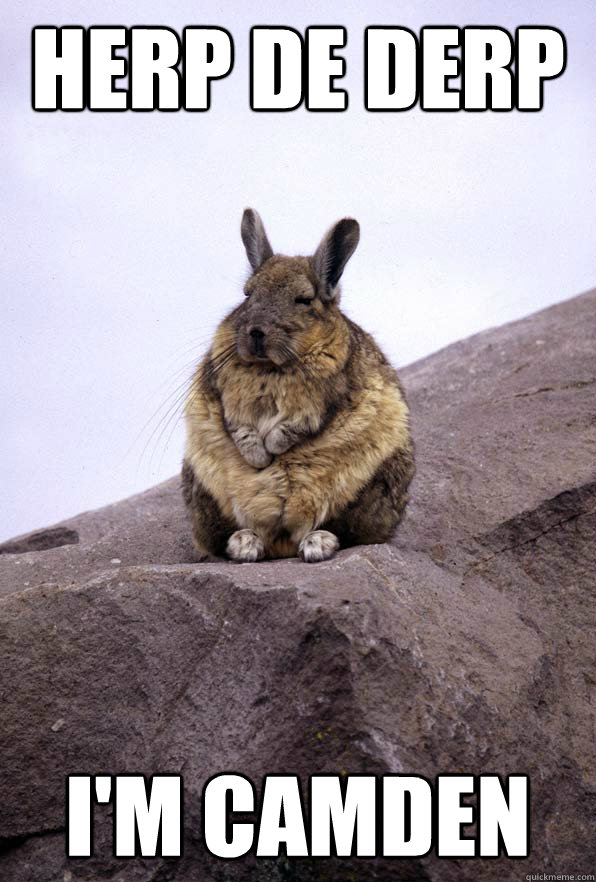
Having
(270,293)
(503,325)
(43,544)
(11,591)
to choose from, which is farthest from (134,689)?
(503,325)

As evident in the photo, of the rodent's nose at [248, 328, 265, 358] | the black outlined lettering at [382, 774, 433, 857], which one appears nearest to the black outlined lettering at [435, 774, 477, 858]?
the black outlined lettering at [382, 774, 433, 857]

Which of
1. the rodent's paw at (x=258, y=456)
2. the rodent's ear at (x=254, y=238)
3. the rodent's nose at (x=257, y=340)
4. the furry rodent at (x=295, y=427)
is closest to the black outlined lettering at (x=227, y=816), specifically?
the furry rodent at (x=295, y=427)

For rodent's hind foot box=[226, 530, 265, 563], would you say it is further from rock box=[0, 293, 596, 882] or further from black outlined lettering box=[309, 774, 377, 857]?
black outlined lettering box=[309, 774, 377, 857]

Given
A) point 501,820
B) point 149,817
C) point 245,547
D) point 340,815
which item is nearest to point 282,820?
point 340,815

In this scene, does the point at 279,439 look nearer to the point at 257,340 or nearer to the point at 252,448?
the point at 252,448

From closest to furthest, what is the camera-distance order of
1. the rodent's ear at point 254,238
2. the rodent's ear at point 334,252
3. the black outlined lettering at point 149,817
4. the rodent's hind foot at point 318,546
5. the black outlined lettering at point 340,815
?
the black outlined lettering at point 340,815, the black outlined lettering at point 149,817, the rodent's hind foot at point 318,546, the rodent's ear at point 334,252, the rodent's ear at point 254,238

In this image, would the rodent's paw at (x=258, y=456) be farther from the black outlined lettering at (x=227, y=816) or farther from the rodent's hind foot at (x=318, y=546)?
the black outlined lettering at (x=227, y=816)
